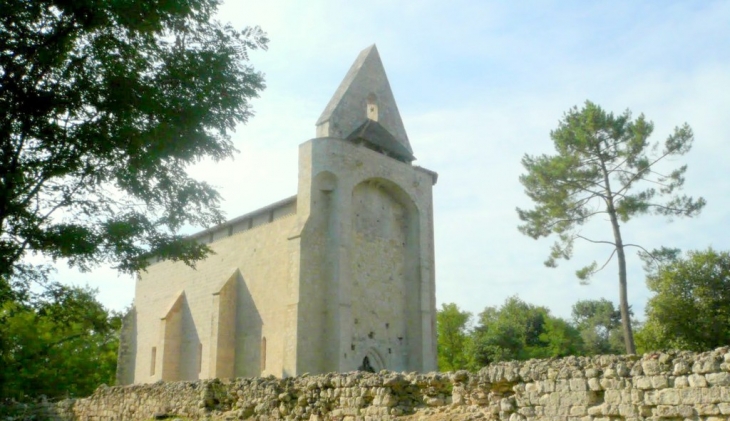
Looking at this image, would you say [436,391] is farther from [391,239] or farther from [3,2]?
[391,239]

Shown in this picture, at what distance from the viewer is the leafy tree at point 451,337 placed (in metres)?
45.6

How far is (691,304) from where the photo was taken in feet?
86.8

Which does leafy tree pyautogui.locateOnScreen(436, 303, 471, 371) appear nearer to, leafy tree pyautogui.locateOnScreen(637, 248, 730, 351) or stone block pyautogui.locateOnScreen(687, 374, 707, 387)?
leafy tree pyautogui.locateOnScreen(637, 248, 730, 351)

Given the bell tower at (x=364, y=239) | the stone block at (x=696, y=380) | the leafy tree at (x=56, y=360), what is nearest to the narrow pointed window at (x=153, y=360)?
the leafy tree at (x=56, y=360)

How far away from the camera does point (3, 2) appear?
8.74m

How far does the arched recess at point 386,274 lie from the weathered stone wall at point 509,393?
441 inches

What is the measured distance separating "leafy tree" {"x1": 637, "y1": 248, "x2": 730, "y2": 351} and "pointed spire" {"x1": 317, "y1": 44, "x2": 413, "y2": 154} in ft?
39.7

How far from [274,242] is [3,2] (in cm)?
1761

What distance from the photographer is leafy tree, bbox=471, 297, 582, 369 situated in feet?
138

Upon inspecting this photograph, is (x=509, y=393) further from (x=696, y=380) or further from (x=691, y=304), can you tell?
(x=691, y=304)

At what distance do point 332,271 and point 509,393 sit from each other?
15.6m

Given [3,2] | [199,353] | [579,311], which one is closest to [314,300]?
[199,353]

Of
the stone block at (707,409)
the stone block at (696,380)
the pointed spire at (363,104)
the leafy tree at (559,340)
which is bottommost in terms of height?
the stone block at (707,409)

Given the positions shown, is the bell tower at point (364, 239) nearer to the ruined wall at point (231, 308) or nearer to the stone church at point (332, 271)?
the stone church at point (332, 271)
